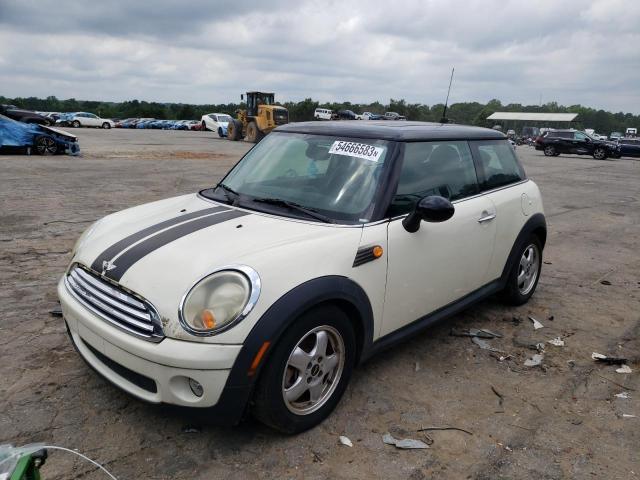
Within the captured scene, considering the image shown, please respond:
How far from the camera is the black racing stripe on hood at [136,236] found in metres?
2.74

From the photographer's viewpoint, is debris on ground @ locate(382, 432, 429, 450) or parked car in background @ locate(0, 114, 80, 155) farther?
parked car in background @ locate(0, 114, 80, 155)

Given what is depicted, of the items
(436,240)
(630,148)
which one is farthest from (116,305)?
(630,148)

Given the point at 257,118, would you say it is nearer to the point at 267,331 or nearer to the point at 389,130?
the point at 389,130

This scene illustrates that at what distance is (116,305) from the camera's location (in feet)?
8.22

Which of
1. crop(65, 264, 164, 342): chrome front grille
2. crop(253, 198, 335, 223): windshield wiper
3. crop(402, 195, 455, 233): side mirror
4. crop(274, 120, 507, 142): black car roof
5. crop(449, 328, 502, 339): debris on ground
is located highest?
crop(274, 120, 507, 142): black car roof

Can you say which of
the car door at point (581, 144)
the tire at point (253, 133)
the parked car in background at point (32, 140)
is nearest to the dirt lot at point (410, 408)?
the parked car in background at point (32, 140)

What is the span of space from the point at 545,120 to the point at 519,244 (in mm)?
82987

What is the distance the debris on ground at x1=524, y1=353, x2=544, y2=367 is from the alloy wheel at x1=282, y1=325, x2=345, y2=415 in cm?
162

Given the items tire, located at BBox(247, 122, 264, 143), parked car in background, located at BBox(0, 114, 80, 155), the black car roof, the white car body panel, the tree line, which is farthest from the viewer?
the tree line

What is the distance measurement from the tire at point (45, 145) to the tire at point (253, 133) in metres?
12.3

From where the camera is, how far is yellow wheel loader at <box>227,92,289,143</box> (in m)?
27.1

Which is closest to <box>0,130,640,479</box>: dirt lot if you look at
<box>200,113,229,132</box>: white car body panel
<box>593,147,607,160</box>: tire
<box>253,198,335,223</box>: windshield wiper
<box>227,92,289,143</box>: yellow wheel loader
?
<box>253,198,335,223</box>: windshield wiper

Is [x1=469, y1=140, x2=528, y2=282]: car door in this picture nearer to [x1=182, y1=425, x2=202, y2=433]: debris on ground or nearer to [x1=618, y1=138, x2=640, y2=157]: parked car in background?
[x1=182, y1=425, x2=202, y2=433]: debris on ground

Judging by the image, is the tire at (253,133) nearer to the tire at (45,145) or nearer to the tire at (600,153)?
the tire at (45,145)
